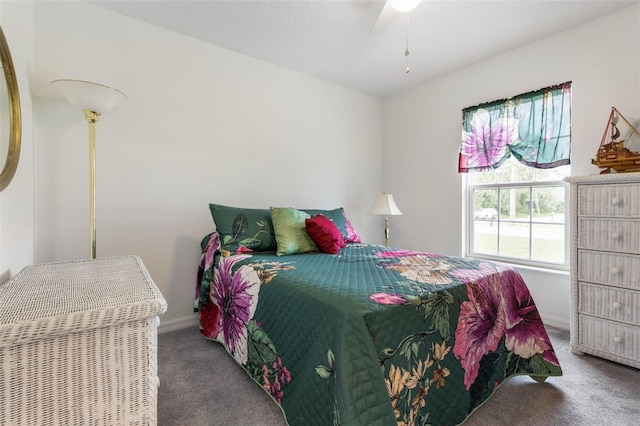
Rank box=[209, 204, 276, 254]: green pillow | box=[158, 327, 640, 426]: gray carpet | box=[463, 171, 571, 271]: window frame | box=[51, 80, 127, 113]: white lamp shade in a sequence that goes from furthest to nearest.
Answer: box=[463, 171, 571, 271]: window frame, box=[209, 204, 276, 254]: green pillow, box=[51, 80, 127, 113]: white lamp shade, box=[158, 327, 640, 426]: gray carpet

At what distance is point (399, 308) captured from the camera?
3.80 feet

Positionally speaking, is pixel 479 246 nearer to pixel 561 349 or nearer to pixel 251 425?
pixel 561 349

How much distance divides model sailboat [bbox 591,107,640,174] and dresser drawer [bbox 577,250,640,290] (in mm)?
608

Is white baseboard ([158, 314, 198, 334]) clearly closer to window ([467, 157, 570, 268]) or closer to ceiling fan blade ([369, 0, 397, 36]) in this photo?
ceiling fan blade ([369, 0, 397, 36])

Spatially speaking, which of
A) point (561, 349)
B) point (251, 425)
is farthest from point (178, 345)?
point (561, 349)

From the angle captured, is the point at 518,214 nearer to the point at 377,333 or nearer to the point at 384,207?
the point at 384,207

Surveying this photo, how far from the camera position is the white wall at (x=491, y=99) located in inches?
87.1

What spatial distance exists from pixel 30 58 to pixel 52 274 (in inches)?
61.4

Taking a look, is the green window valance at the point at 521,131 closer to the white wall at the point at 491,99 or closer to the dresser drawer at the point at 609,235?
the white wall at the point at 491,99

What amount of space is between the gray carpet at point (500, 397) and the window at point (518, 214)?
3.28 ft

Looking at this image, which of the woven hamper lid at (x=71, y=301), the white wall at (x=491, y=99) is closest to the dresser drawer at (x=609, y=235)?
the white wall at (x=491, y=99)

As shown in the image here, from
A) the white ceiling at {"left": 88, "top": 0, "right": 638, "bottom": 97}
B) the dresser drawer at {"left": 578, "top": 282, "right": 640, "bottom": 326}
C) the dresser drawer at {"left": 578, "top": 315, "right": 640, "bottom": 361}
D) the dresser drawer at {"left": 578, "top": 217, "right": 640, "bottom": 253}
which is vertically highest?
the white ceiling at {"left": 88, "top": 0, "right": 638, "bottom": 97}

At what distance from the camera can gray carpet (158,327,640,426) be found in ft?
4.59

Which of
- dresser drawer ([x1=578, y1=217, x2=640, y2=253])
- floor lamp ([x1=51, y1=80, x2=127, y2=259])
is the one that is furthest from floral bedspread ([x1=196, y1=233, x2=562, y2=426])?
floor lamp ([x1=51, y1=80, x2=127, y2=259])
